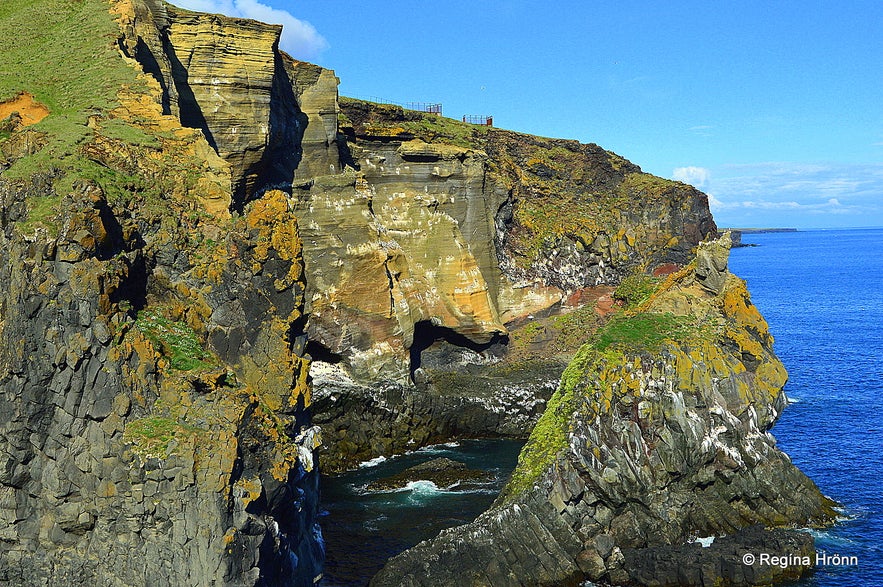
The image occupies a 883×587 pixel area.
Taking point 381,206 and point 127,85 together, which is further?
point 381,206

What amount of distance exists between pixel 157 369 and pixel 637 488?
87.8 ft

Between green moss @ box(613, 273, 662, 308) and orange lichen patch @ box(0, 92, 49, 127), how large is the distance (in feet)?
175

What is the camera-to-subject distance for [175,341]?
25.7 metres

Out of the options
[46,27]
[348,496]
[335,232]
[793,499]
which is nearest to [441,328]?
[335,232]

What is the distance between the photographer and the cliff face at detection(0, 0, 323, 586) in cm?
2312

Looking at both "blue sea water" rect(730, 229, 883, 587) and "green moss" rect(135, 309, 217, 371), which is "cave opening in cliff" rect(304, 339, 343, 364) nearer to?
"green moss" rect(135, 309, 217, 371)

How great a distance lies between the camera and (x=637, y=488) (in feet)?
137

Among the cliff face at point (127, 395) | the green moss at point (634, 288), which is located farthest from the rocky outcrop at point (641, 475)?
the green moss at point (634, 288)

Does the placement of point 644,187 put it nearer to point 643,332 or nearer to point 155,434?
point 643,332

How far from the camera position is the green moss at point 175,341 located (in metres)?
25.0

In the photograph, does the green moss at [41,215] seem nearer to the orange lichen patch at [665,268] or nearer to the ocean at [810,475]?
the ocean at [810,475]

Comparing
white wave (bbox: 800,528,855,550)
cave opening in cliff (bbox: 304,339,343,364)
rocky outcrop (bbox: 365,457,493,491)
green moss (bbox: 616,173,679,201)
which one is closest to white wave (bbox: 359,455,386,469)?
rocky outcrop (bbox: 365,457,493,491)

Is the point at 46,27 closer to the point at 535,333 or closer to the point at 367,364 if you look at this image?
the point at 367,364

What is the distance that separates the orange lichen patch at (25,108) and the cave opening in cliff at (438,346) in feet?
129
